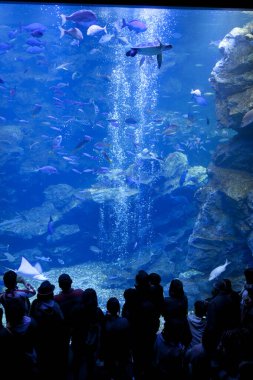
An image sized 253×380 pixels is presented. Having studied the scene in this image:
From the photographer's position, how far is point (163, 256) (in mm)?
14430

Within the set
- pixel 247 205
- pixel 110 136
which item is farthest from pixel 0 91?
pixel 247 205

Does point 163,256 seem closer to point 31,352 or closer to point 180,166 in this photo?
point 180,166

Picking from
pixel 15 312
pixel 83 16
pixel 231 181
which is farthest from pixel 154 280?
pixel 83 16

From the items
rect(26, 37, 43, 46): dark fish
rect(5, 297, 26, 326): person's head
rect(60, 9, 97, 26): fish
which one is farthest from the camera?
rect(26, 37, 43, 46): dark fish

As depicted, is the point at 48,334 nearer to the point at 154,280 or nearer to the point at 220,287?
the point at 154,280

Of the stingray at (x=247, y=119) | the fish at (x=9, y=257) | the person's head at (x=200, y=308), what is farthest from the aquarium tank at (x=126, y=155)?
the person's head at (x=200, y=308)

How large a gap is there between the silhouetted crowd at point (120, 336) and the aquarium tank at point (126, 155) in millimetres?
3182

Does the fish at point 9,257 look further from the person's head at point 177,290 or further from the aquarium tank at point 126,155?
the person's head at point 177,290

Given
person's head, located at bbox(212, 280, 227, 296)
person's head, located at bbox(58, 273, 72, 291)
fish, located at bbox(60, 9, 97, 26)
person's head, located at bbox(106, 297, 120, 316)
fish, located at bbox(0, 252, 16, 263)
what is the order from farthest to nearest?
fish, located at bbox(0, 252, 16, 263) < fish, located at bbox(60, 9, 97, 26) < person's head, located at bbox(212, 280, 227, 296) < person's head, located at bbox(58, 273, 72, 291) < person's head, located at bbox(106, 297, 120, 316)

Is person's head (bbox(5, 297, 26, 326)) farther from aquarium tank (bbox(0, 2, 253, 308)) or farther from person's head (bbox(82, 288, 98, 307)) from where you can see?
aquarium tank (bbox(0, 2, 253, 308))

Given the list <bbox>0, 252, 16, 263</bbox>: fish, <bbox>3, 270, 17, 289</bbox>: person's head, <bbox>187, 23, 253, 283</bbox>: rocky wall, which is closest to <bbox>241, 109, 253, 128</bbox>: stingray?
<bbox>187, 23, 253, 283</bbox>: rocky wall

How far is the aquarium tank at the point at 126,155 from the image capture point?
9422 millimetres

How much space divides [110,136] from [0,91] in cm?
844

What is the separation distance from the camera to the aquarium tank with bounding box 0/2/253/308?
9.42 meters
